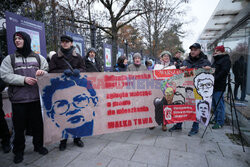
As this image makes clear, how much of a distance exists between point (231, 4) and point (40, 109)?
596 centimetres

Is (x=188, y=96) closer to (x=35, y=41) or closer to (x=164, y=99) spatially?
(x=164, y=99)

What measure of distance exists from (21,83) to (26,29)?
153 cm

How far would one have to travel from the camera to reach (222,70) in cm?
381

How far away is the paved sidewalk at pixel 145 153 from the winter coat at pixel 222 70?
47.4 inches

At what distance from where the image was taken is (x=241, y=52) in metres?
5.74

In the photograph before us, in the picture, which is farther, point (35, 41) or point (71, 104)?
point (35, 41)

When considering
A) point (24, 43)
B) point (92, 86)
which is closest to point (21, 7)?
point (24, 43)

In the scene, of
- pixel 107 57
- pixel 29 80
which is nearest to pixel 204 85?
pixel 29 80

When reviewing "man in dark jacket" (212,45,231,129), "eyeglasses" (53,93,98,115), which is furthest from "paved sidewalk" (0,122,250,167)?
"eyeglasses" (53,93,98,115)

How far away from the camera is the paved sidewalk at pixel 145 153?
2443 mm

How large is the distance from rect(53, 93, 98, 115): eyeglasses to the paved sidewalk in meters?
0.81

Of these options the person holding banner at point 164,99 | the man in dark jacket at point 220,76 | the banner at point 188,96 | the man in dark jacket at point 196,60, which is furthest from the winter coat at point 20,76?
the man in dark jacket at point 220,76

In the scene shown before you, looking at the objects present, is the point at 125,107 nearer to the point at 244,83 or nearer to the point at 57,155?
the point at 57,155

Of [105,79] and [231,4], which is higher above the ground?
[231,4]
